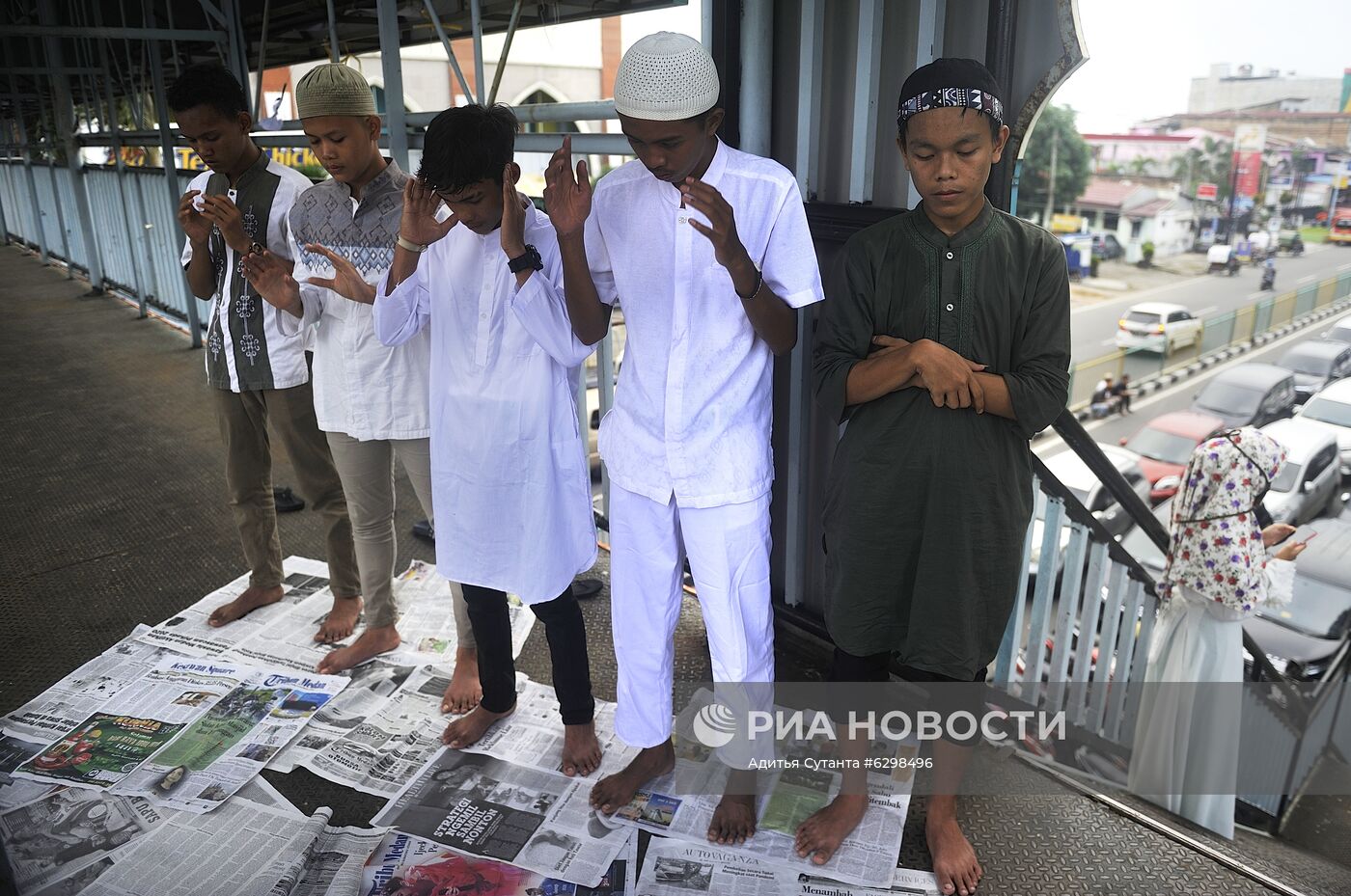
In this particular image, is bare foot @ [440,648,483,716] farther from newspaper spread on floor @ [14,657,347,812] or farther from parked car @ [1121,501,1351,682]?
parked car @ [1121,501,1351,682]

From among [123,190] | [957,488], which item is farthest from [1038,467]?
[123,190]

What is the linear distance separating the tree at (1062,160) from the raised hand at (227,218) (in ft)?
106

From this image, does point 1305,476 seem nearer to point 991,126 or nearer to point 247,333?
point 991,126

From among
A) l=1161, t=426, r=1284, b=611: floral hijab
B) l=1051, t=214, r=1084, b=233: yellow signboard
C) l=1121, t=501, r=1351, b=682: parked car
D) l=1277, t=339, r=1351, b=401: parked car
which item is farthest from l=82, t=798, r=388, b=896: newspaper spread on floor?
l=1051, t=214, r=1084, b=233: yellow signboard

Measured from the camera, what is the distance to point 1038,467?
226 centimetres

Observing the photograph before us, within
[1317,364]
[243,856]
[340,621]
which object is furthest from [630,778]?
[1317,364]

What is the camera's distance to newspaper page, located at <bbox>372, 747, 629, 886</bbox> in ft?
5.85

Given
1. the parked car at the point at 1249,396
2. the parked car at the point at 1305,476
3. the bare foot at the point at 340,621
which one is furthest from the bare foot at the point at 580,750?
the parked car at the point at 1249,396

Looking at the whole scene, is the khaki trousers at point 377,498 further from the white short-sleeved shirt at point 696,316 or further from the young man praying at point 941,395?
the young man praying at point 941,395

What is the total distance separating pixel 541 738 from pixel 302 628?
1.00m

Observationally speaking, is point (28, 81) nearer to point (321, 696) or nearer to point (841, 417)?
point (321, 696)

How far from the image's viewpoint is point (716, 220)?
1.42 meters

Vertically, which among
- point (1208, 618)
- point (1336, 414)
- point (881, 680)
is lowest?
point (1336, 414)

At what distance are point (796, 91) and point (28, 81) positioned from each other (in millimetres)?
13520
